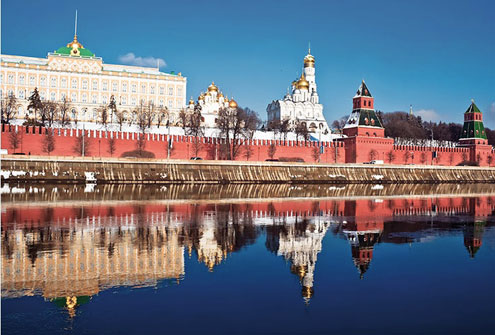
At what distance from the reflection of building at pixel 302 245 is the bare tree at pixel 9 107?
3870cm

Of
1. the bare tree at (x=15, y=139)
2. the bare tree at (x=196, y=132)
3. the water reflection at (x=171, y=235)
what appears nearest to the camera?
the water reflection at (x=171, y=235)

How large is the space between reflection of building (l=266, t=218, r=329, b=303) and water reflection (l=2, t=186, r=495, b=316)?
17mm

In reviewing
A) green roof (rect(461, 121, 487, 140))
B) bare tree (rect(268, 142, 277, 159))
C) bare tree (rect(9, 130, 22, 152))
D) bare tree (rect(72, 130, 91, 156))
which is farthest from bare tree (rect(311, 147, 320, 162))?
bare tree (rect(9, 130, 22, 152))

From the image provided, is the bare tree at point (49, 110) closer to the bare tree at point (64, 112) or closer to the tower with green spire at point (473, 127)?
the bare tree at point (64, 112)

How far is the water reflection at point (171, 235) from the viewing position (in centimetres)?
695

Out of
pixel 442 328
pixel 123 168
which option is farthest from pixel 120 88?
pixel 442 328

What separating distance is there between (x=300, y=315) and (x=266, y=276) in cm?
166

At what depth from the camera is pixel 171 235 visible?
10.4 m

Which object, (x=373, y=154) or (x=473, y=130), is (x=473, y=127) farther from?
(x=373, y=154)

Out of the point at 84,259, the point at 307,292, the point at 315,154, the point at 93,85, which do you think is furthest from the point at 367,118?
the point at 307,292

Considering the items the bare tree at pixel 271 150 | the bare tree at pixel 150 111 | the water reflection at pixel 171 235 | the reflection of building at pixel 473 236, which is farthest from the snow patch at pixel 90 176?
the bare tree at pixel 150 111

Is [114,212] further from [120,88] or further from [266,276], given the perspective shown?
[120,88]

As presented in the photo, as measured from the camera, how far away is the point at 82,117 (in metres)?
56.2

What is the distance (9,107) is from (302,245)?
1719 inches
